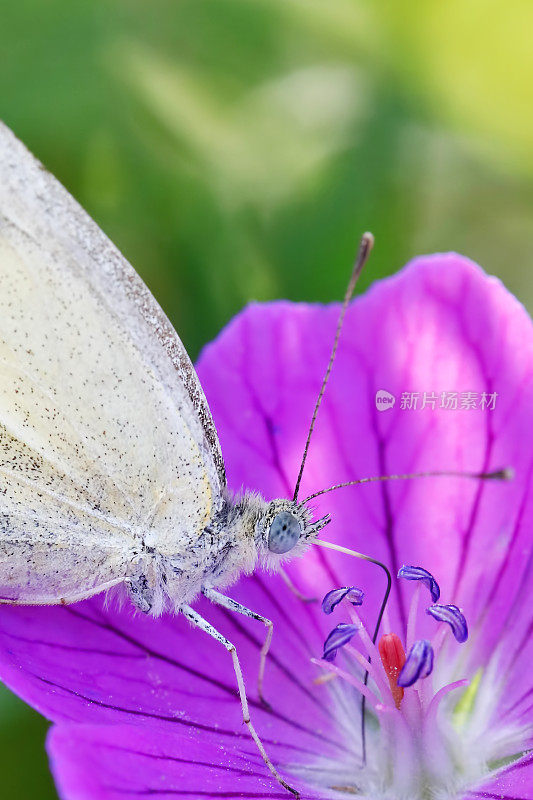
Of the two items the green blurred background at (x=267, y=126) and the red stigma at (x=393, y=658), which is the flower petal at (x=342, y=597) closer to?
the red stigma at (x=393, y=658)

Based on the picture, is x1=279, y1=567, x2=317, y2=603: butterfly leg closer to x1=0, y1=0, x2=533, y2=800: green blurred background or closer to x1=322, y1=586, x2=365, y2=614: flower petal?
x1=322, y1=586, x2=365, y2=614: flower petal

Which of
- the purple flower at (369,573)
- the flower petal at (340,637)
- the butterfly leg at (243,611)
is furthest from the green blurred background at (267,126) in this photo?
the flower petal at (340,637)

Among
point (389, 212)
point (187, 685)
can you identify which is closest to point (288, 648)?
point (187, 685)

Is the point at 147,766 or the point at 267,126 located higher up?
the point at 267,126

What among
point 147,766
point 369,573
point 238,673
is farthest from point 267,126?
point 147,766

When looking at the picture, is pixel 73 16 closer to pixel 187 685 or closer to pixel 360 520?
pixel 360 520

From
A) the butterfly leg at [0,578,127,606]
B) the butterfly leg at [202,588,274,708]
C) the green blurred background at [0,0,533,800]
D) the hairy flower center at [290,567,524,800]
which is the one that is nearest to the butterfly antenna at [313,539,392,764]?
the hairy flower center at [290,567,524,800]

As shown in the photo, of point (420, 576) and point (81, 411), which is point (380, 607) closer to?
point (420, 576)
